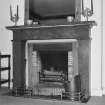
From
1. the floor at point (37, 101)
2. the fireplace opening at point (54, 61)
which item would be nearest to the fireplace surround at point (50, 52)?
the fireplace opening at point (54, 61)

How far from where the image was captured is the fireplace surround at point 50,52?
3256 mm

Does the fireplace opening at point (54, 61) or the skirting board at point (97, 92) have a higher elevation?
the fireplace opening at point (54, 61)

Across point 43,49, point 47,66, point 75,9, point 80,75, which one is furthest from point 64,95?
point 75,9

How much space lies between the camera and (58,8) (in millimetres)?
3607

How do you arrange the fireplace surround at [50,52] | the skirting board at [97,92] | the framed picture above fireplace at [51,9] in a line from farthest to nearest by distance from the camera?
the framed picture above fireplace at [51,9] → the skirting board at [97,92] → the fireplace surround at [50,52]

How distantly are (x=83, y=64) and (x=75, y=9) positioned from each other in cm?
104

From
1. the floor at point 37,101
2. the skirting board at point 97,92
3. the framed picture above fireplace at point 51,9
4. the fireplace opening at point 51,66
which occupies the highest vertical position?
the framed picture above fireplace at point 51,9

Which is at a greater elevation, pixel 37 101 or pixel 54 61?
pixel 54 61

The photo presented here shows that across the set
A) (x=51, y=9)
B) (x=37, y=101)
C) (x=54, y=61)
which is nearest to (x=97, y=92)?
(x=54, y=61)

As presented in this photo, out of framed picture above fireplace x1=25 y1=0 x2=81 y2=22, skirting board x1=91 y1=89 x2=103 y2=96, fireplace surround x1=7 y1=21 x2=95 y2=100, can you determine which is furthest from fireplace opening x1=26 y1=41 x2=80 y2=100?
framed picture above fireplace x1=25 y1=0 x2=81 y2=22

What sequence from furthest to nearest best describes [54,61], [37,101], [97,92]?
1. [54,61]
2. [97,92]
3. [37,101]

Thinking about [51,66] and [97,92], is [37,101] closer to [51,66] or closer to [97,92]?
[51,66]

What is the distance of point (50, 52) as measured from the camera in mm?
3641

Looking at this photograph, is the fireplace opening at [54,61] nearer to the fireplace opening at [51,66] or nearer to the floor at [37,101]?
the fireplace opening at [51,66]
